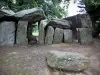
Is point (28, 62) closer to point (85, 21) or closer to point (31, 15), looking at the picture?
point (31, 15)

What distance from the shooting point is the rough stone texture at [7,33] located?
21.0ft

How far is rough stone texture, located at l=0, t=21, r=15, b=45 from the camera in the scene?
639 centimetres

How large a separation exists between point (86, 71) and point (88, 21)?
12.0 feet

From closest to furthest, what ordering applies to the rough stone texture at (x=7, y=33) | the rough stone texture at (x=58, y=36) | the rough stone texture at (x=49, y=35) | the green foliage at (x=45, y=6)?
the rough stone texture at (x=7, y=33), the rough stone texture at (x=49, y=35), the rough stone texture at (x=58, y=36), the green foliage at (x=45, y=6)

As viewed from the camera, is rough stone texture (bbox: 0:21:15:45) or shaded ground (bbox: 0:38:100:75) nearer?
shaded ground (bbox: 0:38:100:75)

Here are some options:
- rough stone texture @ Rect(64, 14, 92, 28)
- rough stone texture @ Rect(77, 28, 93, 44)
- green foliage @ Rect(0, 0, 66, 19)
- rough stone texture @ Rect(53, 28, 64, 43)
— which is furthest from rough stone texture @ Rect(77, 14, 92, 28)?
green foliage @ Rect(0, 0, 66, 19)

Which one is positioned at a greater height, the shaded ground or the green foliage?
the green foliage

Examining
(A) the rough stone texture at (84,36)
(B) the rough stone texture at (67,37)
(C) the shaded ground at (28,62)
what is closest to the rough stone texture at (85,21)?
(A) the rough stone texture at (84,36)

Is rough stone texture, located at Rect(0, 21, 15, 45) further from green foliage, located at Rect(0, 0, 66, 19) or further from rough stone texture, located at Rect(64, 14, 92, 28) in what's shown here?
rough stone texture, located at Rect(64, 14, 92, 28)

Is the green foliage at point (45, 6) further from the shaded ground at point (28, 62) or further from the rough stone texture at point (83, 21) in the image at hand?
the shaded ground at point (28, 62)

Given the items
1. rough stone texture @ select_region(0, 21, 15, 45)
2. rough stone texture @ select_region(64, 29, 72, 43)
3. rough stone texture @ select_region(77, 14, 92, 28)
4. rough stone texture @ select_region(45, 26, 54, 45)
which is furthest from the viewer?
rough stone texture @ select_region(77, 14, 92, 28)

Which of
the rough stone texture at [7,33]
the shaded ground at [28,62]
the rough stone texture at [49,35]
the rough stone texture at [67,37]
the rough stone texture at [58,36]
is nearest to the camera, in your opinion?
the shaded ground at [28,62]

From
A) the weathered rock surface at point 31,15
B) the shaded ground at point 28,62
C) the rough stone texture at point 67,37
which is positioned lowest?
the shaded ground at point 28,62

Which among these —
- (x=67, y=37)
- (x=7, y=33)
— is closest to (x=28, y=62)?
(x=7, y=33)
